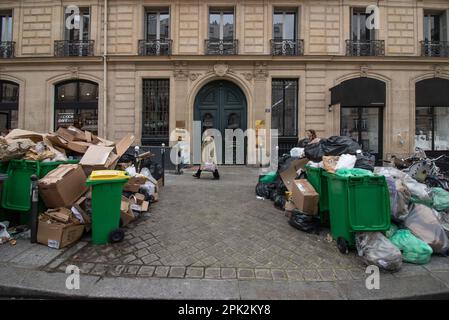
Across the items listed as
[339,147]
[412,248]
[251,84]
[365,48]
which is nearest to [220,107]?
[251,84]

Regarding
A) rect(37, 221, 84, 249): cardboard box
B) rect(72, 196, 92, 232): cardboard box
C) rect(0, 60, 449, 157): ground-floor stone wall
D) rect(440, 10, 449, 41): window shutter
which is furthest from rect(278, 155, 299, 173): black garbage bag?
rect(440, 10, 449, 41): window shutter

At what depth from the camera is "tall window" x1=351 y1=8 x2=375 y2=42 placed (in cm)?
1287

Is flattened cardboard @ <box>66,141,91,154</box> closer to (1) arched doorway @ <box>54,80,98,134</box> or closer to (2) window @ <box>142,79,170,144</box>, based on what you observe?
(2) window @ <box>142,79,170,144</box>

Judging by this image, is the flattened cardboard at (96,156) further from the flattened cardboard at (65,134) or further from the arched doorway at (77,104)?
the arched doorway at (77,104)

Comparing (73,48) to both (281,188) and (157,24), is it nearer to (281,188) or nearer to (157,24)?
(157,24)

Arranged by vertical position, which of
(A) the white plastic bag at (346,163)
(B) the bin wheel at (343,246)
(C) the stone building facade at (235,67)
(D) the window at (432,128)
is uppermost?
(C) the stone building facade at (235,67)

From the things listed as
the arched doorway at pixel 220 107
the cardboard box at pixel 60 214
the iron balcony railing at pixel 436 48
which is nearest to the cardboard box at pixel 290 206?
the cardboard box at pixel 60 214

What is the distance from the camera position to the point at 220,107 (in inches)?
505

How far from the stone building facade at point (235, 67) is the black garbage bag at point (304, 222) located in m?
8.29

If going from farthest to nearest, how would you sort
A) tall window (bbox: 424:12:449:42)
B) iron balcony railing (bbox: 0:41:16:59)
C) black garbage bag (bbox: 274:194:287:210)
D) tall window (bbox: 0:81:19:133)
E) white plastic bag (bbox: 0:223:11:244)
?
tall window (bbox: 0:81:19:133)
tall window (bbox: 424:12:449:42)
iron balcony railing (bbox: 0:41:16:59)
black garbage bag (bbox: 274:194:287:210)
white plastic bag (bbox: 0:223:11:244)

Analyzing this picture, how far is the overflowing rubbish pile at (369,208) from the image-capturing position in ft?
11.3

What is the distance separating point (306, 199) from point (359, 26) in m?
12.5

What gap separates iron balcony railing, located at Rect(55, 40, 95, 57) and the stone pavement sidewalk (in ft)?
38.4
